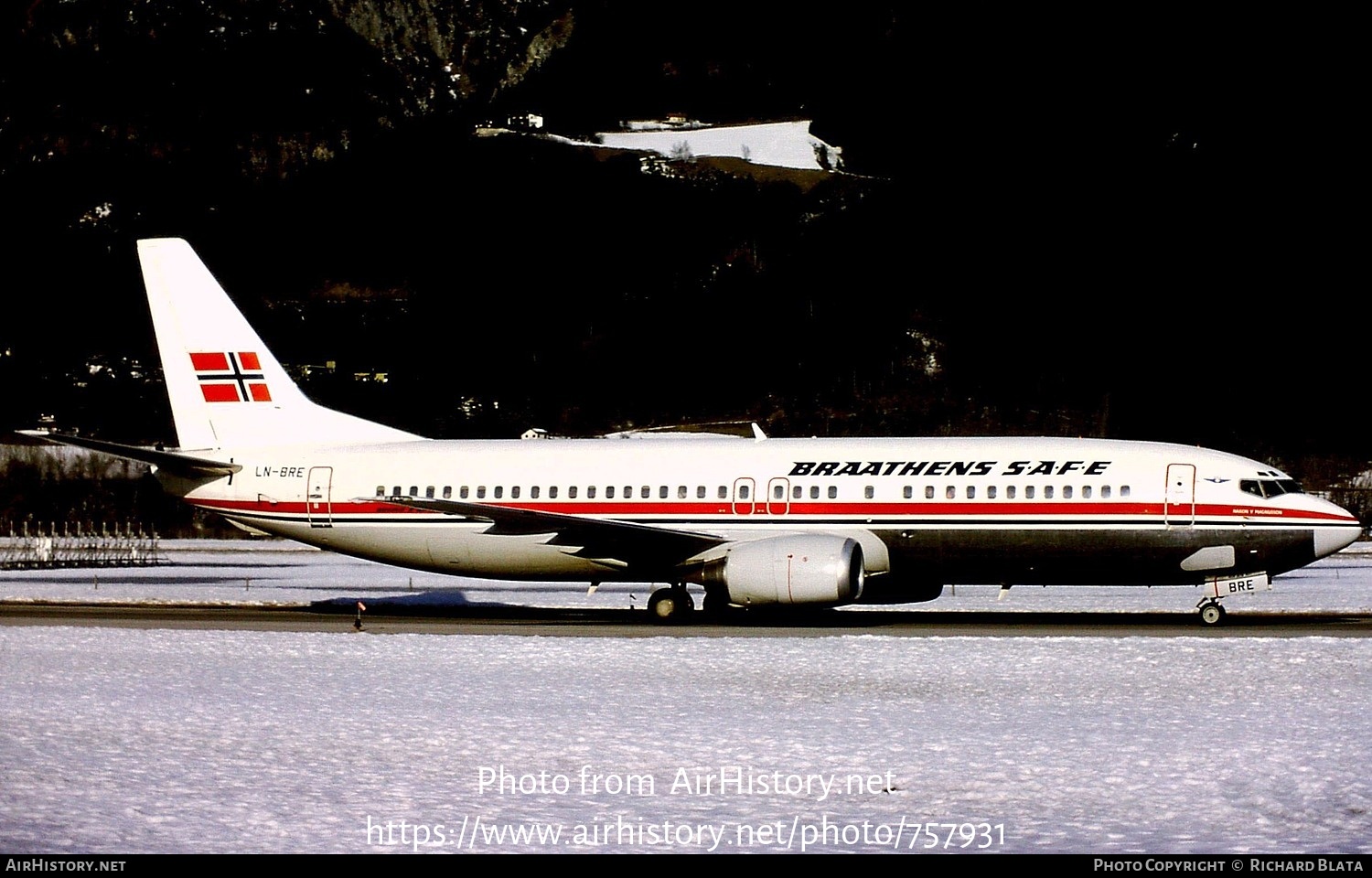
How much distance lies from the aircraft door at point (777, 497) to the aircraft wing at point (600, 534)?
1232 millimetres

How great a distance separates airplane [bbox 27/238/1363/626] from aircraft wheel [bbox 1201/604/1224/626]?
0.15 feet

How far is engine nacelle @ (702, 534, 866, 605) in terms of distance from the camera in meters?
30.8

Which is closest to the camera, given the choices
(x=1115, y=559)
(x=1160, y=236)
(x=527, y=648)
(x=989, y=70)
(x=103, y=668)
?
(x=103, y=668)

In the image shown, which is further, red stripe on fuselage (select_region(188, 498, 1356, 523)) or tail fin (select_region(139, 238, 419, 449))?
tail fin (select_region(139, 238, 419, 449))

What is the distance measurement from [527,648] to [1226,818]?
15.5 meters

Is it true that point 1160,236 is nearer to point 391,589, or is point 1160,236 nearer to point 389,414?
point 389,414

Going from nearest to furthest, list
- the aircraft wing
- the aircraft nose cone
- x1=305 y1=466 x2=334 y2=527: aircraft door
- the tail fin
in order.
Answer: the aircraft nose cone → the aircraft wing → x1=305 y1=466 x2=334 y2=527: aircraft door → the tail fin

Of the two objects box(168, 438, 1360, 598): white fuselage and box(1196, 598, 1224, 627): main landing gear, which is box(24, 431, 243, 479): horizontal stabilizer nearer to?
box(168, 438, 1360, 598): white fuselage

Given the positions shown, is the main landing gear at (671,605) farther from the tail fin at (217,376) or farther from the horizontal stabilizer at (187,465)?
the horizontal stabilizer at (187,465)

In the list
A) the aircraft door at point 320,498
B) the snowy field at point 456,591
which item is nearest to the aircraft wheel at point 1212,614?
the snowy field at point 456,591

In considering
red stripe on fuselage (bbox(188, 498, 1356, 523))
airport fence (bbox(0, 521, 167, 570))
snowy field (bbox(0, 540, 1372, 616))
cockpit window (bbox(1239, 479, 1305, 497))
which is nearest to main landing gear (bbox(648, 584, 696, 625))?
red stripe on fuselage (bbox(188, 498, 1356, 523))

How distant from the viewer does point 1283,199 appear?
8762cm

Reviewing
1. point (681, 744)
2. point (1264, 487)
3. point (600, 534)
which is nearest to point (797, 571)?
point (600, 534)

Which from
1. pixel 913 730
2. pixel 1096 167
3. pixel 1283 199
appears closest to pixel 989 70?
pixel 1096 167
